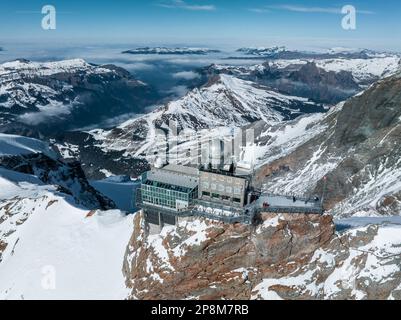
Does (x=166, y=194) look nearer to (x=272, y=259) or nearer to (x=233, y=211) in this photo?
(x=233, y=211)

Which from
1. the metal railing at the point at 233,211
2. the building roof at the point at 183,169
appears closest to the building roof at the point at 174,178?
the building roof at the point at 183,169

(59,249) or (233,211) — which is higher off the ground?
(233,211)

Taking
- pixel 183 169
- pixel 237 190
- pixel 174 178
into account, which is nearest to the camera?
pixel 237 190

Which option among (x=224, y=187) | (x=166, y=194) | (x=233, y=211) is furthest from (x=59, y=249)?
(x=233, y=211)

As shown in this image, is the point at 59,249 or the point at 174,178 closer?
the point at 174,178

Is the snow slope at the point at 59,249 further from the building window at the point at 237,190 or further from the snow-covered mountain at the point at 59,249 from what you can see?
the building window at the point at 237,190

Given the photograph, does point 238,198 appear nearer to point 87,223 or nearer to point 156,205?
point 156,205
